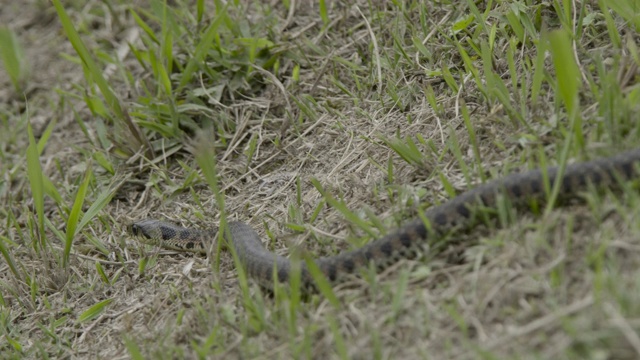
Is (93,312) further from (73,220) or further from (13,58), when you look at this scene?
(13,58)

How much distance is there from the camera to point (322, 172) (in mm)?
→ 5480

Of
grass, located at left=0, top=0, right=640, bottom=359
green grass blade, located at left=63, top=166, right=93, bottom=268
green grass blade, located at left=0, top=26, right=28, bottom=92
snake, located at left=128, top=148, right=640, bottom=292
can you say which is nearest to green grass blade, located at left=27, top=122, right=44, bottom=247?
grass, located at left=0, top=0, right=640, bottom=359

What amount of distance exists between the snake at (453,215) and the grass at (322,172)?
0.07 m

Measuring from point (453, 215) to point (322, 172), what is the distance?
154cm

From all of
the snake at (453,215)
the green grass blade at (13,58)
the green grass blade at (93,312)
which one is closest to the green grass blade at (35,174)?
the green grass blade at (93,312)

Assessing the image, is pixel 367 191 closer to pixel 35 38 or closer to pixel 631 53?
pixel 631 53

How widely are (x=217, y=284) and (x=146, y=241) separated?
1093 millimetres

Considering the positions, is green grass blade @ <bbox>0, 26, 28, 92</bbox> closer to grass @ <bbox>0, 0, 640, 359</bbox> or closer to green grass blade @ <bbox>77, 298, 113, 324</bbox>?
grass @ <bbox>0, 0, 640, 359</bbox>

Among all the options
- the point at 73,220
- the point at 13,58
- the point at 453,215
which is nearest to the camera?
the point at 453,215

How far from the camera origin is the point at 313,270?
3869 mm

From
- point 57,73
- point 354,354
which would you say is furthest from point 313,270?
point 57,73

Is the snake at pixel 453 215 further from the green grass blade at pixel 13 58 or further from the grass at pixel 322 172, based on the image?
the green grass blade at pixel 13 58

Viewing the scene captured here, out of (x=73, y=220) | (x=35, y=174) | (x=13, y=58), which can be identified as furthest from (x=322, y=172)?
(x=13, y=58)

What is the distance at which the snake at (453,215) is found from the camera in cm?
383
